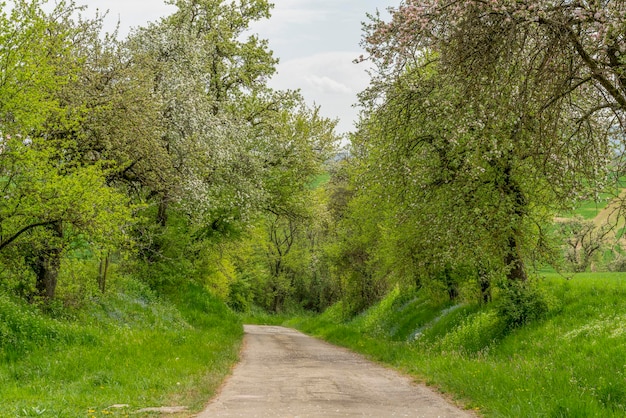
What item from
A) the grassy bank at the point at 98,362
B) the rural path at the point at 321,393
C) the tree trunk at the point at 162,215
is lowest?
the rural path at the point at 321,393

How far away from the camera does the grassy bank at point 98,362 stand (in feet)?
33.7

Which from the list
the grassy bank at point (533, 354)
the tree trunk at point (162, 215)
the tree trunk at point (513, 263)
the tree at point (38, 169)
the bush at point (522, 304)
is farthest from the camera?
the tree trunk at point (162, 215)

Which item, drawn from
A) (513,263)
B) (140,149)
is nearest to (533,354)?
(513,263)

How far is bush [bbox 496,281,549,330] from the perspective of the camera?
18.8m

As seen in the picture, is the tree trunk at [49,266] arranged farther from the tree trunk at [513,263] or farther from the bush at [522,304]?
the bush at [522,304]

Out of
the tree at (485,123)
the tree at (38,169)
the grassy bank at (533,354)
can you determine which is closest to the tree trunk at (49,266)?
the tree at (38,169)

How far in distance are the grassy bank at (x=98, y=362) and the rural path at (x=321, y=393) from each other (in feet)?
2.46

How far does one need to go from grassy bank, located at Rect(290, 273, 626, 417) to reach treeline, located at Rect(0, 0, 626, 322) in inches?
58.6

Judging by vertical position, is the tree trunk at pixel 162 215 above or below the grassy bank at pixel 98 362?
above

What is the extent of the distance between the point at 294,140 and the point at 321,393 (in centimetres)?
2398

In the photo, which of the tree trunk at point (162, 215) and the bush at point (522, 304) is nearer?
the bush at point (522, 304)

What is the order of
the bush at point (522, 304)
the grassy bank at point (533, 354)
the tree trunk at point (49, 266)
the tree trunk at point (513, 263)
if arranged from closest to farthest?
the grassy bank at point (533, 354), the tree trunk at point (49, 266), the tree trunk at point (513, 263), the bush at point (522, 304)

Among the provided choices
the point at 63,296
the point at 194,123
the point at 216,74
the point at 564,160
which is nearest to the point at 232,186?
the point at 194,123

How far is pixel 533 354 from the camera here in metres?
16.0
